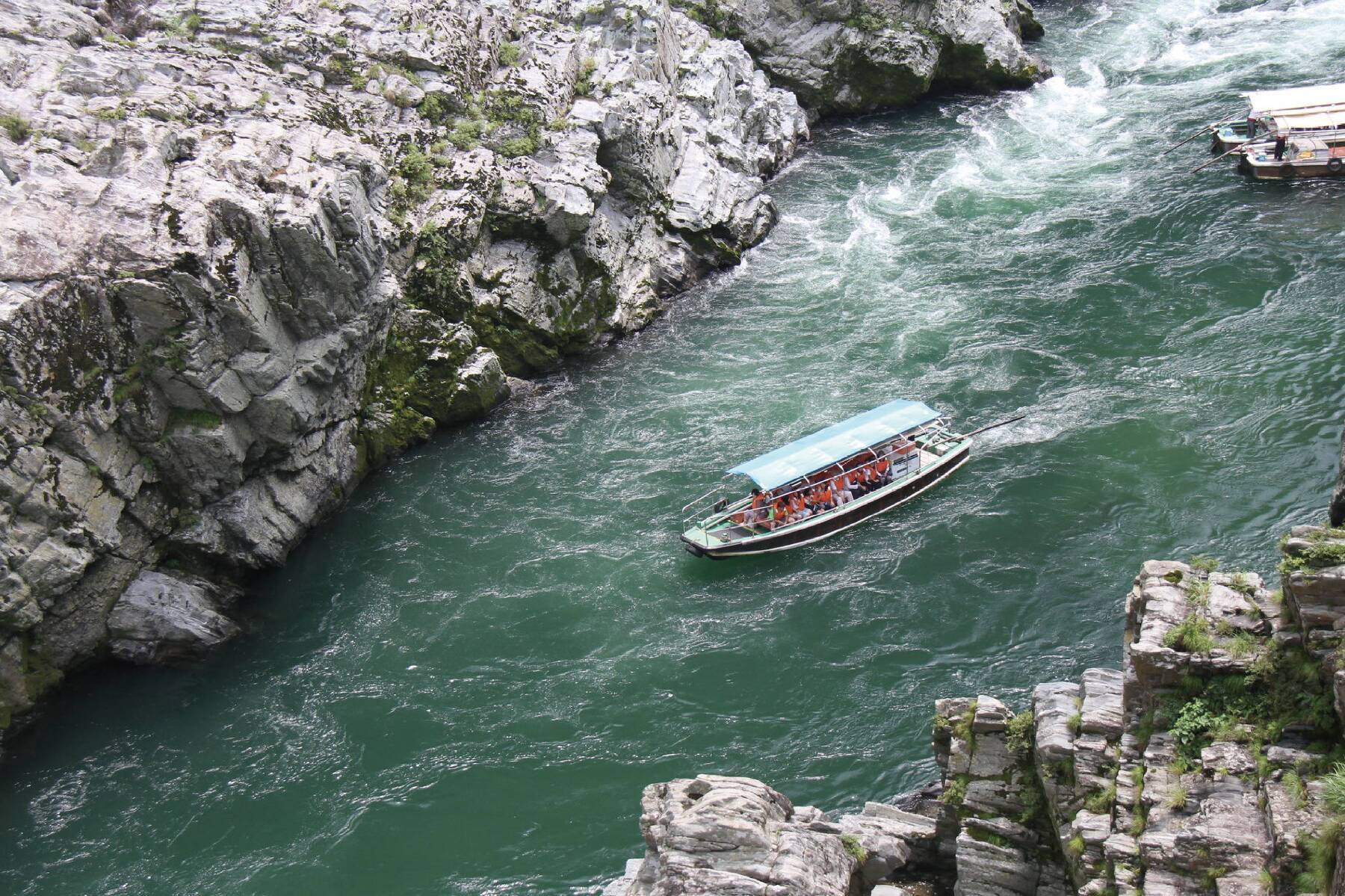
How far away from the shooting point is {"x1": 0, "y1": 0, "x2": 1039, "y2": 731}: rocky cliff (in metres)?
29.0

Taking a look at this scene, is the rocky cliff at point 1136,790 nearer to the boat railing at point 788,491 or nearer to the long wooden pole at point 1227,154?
the boat railing at point 788,491

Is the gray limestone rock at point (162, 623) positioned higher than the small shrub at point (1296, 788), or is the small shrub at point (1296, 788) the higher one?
the small shrub at point (1296, 788)

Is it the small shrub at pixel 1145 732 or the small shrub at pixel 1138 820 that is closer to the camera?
the small shrub at pixel 1138 820

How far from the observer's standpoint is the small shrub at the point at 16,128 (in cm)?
3062

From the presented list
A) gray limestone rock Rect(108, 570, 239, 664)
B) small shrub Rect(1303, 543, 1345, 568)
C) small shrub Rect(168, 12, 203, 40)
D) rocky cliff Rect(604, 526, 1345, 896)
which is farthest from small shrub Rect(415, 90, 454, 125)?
small shrub Rect(1303, 543, 1345, 568)

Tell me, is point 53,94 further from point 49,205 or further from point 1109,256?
point 1109,256

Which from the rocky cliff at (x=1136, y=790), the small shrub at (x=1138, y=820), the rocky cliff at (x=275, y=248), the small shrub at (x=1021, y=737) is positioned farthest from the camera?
the rocky cliff at (x=275, y=248)

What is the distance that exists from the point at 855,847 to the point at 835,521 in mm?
15780

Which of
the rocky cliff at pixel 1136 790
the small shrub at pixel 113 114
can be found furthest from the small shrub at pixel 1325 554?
the small shrub at pixel 113 114

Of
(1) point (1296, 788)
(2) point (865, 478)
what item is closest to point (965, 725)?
(1) point (1296, 788)

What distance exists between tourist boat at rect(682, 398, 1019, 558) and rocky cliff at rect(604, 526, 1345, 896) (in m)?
12.9

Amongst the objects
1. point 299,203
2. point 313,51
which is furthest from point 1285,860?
point 313,51

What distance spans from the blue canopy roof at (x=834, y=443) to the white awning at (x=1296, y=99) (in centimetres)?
2775

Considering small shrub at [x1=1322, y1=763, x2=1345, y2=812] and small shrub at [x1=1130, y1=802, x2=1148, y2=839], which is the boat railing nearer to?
small shrub at [x1=1130, y1=802, x2=1148, y2=839]
